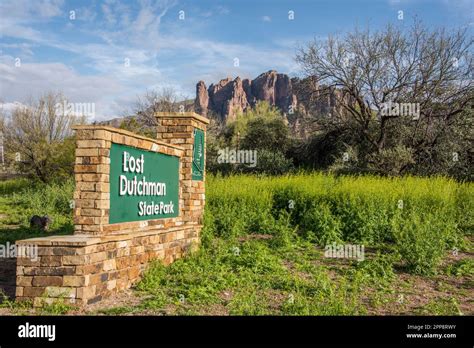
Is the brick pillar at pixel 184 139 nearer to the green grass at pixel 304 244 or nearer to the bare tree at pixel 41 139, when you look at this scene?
the green grass at pixel 304 244

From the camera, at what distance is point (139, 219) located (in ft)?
24.2

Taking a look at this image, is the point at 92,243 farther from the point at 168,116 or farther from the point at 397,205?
the point at 397,205

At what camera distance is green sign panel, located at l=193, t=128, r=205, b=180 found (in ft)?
30.4

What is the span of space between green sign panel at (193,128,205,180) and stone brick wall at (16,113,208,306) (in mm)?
1503

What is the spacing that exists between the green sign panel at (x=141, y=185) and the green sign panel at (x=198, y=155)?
59cm

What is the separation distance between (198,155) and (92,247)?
385 cm

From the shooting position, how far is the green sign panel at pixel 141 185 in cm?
666

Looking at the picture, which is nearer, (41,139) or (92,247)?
(92,247)

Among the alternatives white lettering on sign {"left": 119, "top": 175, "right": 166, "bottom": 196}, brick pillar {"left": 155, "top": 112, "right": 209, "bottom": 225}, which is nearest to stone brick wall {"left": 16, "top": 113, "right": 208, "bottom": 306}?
white lettering on sign {"left": 119, "top": 175, "right": 166, "bottom": 196}

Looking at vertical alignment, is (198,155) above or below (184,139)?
below

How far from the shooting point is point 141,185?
24.1 ft

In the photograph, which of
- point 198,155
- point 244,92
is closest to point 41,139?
point 198,155

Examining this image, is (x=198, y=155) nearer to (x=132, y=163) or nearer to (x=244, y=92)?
(x=132, y=163)
